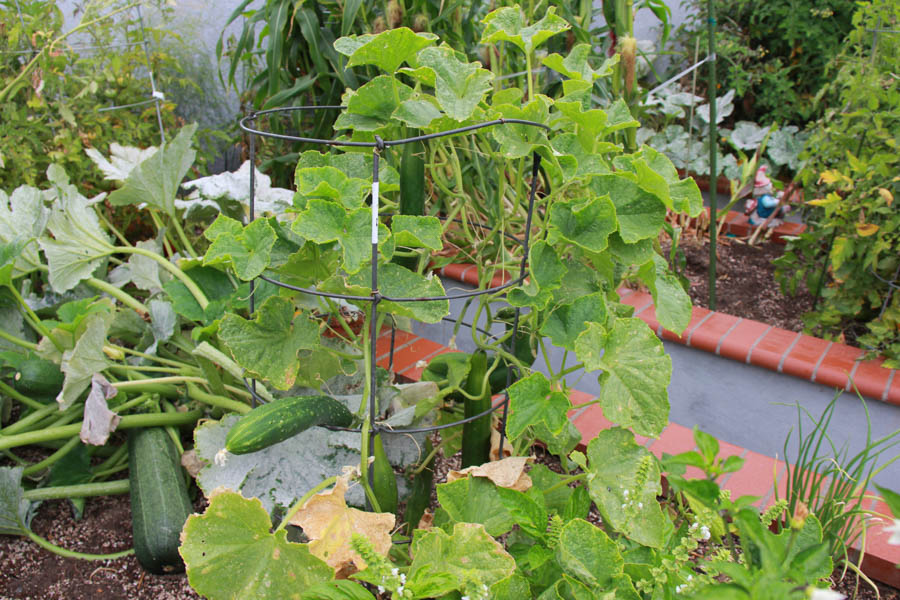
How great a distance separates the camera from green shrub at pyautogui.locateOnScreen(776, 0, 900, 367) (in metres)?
1.84

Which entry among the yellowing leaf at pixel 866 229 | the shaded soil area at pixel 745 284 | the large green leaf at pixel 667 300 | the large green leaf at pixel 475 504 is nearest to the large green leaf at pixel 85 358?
the large green leaf at pixel 475 504

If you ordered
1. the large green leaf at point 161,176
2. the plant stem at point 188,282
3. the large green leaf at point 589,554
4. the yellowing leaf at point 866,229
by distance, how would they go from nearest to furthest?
the large green leaf at point 589,554
the plant stem at point 188,282
the large green leaf at point 161,176
the yellowing leaf at point 866,229

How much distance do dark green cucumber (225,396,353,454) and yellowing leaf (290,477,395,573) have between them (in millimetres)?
117

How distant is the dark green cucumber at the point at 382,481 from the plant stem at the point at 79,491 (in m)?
0.69

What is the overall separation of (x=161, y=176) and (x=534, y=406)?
1.03 metres

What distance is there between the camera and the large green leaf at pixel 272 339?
96 centimetres

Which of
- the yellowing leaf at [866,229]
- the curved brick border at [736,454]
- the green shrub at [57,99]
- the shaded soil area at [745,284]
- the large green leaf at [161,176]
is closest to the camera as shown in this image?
the curved brick border at [736,454]

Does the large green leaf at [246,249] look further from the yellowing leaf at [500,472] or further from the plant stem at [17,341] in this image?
the plant stem at [17,341]

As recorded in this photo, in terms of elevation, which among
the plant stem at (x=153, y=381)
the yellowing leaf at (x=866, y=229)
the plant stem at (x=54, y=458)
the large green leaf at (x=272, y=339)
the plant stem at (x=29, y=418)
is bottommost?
the plant stem at (x=54, y=458)

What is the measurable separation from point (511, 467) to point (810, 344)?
4.79 ft

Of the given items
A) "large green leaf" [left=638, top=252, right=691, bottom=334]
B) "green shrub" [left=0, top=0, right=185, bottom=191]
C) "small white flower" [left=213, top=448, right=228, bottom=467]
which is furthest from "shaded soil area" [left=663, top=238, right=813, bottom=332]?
"green shrub" [left=0, top=0, right=185, bottom=191]

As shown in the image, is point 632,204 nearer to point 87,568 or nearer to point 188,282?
point 188,282

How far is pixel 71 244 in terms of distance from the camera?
57.0 inches

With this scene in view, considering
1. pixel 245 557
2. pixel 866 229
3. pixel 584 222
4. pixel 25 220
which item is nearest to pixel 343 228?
pixel 584 222
